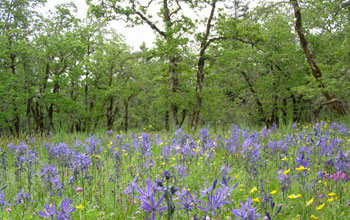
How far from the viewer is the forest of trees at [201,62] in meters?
9.80

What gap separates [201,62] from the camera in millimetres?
13008

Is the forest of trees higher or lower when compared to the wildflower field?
higher

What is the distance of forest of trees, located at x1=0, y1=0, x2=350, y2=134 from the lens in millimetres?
9797

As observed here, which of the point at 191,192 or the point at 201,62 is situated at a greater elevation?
the point at 201,62

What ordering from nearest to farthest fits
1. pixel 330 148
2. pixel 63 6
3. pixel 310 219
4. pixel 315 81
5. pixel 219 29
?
pixel 310 219 < pixel 330 148 < pixel 315 81 < pixel 219 29 < pixel 63 6

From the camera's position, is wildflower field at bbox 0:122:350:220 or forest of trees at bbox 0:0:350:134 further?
forest of trees at bbox 0:0:350:134

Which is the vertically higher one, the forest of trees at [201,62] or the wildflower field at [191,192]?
the forest of trees at [201,62]

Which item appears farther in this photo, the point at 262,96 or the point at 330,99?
the point at 262,96

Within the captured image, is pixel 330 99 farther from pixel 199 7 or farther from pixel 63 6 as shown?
pixel 63 6

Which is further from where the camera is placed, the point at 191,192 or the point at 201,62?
the point at 201,62

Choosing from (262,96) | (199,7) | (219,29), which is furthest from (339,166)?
(262,96)

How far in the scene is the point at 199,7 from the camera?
13055 mm

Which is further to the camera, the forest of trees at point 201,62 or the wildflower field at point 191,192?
the forest of trees at point 201,62

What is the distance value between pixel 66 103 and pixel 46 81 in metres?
2.13
